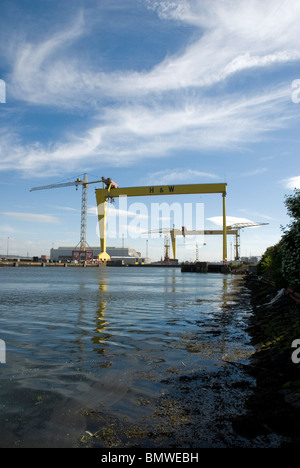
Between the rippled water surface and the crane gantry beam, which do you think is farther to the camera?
the crane gantry beam

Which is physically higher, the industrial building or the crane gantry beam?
the crane gantry beam

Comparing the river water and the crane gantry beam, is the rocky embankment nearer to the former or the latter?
the river water

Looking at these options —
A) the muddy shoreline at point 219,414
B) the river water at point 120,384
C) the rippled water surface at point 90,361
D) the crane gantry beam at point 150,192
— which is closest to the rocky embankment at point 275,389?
the muddy shoreline at point 219,414

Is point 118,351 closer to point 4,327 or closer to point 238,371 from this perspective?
point 238,371

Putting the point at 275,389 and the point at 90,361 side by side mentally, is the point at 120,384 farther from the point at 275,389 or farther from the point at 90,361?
the point at 275,389

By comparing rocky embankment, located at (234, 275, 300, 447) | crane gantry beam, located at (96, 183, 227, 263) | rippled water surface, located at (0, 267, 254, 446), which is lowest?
rippled water surface, located at (0, 267, 254, 446)

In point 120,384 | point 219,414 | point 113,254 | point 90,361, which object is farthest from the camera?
point 113,254

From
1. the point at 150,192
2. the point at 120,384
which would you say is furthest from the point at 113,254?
the point at 120,384

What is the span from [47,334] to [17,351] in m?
1.61

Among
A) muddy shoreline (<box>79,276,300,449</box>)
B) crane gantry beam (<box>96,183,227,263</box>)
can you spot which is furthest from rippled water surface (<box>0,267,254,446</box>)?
crane gantry beam (<box>96,183,227,263</box>)

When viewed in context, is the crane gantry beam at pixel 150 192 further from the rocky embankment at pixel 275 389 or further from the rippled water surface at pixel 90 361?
the rocky embankment at pixel 275 389
